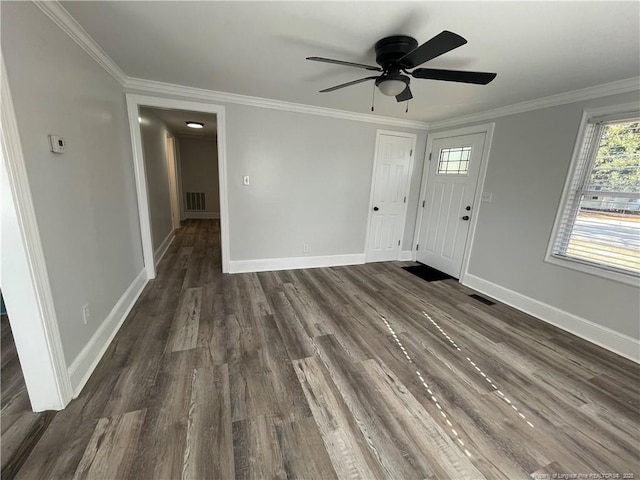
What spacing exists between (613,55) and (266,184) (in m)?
3.36

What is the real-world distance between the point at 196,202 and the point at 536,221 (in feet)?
25.5

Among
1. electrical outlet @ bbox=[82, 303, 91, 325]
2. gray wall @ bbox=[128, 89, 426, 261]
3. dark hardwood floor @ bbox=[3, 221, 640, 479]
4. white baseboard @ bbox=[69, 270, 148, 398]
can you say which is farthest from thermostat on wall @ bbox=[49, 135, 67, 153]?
gray wall @ bbox=[128, 89, 426, 261]

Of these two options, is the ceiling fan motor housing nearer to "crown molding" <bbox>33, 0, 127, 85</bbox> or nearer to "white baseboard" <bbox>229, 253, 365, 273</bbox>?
"crown molding" <bbox>33, 0, 127, 85</bbox>

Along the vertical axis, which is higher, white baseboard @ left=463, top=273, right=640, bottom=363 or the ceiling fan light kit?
the ceiling fan light kit

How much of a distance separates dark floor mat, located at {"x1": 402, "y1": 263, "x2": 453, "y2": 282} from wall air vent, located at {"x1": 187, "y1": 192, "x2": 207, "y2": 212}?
245 inches

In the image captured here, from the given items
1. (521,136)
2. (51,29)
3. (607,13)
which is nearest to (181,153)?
(51,29)

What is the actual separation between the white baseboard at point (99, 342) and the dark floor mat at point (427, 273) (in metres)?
3.64

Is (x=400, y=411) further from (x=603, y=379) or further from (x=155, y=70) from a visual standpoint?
(x=155, y=70)

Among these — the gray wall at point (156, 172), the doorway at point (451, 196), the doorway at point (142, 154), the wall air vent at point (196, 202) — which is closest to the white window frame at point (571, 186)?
the doorway at point (451, 196)

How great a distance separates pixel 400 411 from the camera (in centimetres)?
161

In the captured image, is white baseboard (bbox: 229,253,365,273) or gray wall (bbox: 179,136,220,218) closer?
white baseboard (bbox: 229,253,365,273)

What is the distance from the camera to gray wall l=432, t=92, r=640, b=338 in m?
2.37

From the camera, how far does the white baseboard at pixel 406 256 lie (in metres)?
4.66

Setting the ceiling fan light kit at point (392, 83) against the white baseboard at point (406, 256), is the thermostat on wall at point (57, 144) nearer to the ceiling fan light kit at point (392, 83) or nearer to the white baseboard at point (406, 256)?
the ceiling fan light kit at point (392, 83)
